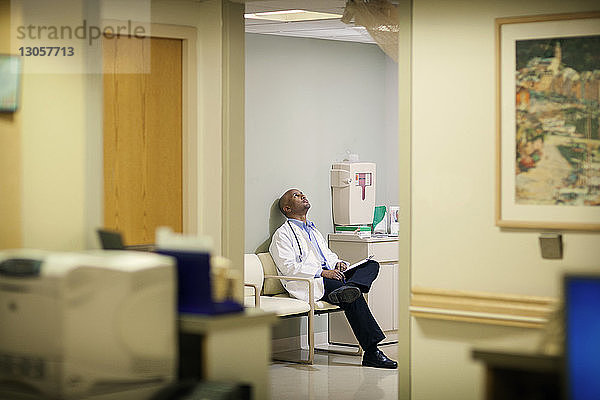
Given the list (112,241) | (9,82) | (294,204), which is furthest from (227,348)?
(294,204)

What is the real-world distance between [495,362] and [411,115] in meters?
2.16

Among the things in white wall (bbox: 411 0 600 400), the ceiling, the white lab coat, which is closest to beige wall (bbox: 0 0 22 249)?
the ceiling

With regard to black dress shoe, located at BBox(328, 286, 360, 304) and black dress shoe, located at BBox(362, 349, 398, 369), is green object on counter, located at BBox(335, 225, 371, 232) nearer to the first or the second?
black dress shoe, located at BBox(328, 286, 360, 304)

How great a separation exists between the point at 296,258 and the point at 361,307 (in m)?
0.65

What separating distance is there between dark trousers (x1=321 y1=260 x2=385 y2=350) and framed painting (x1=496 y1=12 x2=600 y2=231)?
2.70 metres

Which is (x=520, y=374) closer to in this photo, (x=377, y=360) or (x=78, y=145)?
(x=78, y=145)

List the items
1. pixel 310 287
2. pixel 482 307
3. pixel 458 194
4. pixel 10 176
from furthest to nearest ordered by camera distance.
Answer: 1. pixel 310 287
2. pixel 458 194
3. pixel 482 307
4. pixel 10 176

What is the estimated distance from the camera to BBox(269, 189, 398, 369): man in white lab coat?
23.5 feet

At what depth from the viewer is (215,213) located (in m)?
5.43

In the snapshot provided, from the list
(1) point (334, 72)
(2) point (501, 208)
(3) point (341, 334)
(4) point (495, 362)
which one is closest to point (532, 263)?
(2) point (501, 208)

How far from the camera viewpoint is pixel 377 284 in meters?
7.82

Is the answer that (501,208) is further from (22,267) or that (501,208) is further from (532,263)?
(22,267)

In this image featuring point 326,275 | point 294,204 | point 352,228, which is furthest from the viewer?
point 352,228

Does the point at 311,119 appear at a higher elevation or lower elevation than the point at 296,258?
higher
